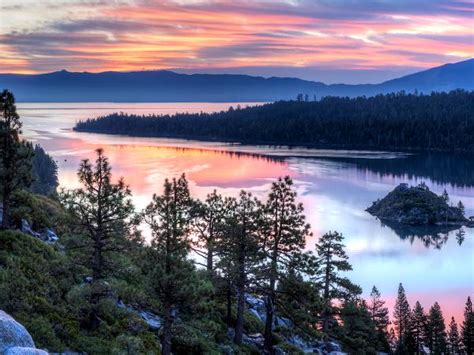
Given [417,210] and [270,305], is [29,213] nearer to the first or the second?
[270,305]

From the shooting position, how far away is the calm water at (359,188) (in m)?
64.6

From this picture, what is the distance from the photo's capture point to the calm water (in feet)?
212

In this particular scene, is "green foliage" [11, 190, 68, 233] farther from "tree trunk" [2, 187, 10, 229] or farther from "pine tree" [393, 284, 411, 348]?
"pine tree" [393, 284, 411, 348]

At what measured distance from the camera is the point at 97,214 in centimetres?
2258

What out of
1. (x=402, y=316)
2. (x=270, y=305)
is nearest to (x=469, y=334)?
(x=402, y=316)

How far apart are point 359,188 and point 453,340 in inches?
3196

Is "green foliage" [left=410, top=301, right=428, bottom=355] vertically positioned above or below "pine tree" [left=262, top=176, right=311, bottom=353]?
below

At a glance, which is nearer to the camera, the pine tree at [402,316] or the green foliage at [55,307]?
the green foliage at [55,307]

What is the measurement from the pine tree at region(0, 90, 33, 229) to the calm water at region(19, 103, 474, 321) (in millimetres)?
40846

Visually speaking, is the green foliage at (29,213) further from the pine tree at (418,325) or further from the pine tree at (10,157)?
the pine tree at (418,325)

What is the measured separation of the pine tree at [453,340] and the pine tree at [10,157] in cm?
3665

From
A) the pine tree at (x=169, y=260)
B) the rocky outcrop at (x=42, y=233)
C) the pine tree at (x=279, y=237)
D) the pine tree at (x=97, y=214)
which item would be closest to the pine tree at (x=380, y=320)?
the pine tree at (x=279, y=237)

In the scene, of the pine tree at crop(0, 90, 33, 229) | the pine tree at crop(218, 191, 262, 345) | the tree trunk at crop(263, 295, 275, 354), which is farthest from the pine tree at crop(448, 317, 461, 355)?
the pine tree at crop(0, 90, 33, 229)

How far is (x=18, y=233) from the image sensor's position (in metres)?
27.4
